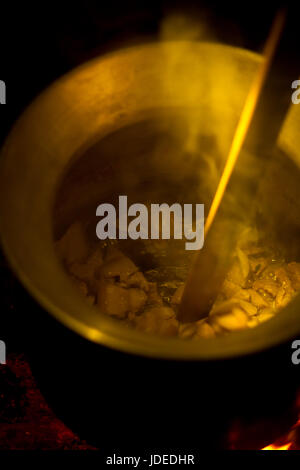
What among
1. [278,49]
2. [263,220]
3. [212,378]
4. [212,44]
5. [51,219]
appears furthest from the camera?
[263,220]

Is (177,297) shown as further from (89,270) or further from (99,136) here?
(99,136)

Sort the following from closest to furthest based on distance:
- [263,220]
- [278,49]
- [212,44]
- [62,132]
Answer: [278,49], [62,132], [212,44], [263,220]

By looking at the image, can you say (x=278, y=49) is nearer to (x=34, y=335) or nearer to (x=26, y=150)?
(x=26, y=150)

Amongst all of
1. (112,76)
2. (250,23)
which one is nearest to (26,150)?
(112,76)

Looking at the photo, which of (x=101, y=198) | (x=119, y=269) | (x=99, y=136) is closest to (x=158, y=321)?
(x=119, y=269)

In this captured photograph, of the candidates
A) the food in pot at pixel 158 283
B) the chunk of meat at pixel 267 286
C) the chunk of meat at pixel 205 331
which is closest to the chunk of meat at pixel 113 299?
the food in pot at pixel 158 283

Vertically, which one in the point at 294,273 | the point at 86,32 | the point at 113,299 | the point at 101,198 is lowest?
the point at 113,299

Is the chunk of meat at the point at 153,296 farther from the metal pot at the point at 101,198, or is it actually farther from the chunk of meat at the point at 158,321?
the metal pot at the point at 101,198
